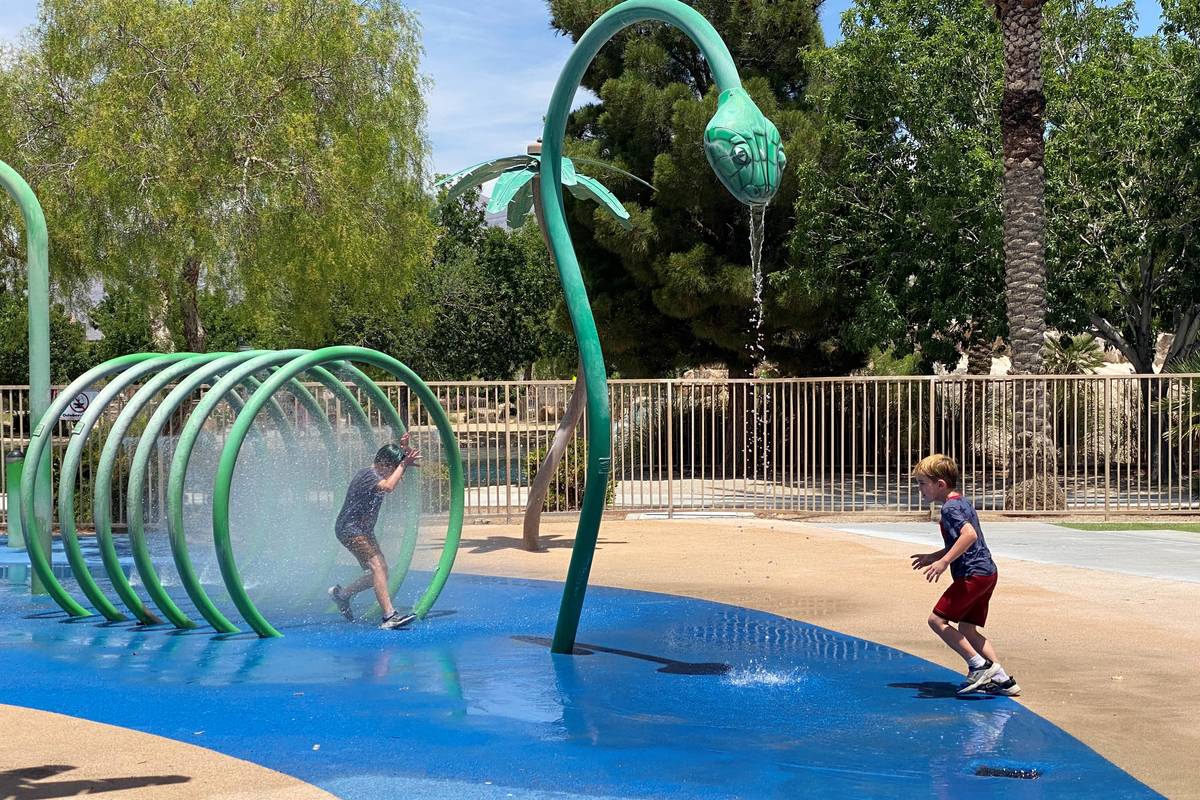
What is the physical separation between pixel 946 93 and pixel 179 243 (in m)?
13.4

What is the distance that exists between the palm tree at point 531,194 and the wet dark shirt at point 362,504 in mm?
3831

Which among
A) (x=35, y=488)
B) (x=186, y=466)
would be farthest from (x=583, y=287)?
(x=35, y=488)

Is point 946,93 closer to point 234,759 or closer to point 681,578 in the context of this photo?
point 681,578

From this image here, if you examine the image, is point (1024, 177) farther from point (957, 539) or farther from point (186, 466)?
point (186, 466)

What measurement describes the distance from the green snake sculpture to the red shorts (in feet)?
7.07

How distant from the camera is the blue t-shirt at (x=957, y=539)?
23.4ft

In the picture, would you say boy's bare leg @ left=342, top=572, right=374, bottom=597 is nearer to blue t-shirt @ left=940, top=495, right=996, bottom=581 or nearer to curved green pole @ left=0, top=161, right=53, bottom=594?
curved green pole @ left=0, top=161, right=53, bottom=594

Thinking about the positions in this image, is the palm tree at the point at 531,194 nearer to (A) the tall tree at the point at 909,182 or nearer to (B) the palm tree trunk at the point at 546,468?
(B) the palm tree trunk at the point at 546,468

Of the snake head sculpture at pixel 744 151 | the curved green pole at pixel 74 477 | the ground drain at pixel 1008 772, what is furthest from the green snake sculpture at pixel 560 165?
the curved green pole at pixel 74 477

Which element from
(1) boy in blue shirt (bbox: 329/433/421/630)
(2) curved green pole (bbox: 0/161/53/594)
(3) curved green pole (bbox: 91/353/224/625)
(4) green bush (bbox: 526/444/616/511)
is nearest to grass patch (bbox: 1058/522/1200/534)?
(4) green bush (bbox: 526/444/616/511)

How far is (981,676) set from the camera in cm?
711

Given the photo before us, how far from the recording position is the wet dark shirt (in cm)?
930

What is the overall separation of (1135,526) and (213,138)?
50.0 ft

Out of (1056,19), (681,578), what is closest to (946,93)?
(1056,19)
